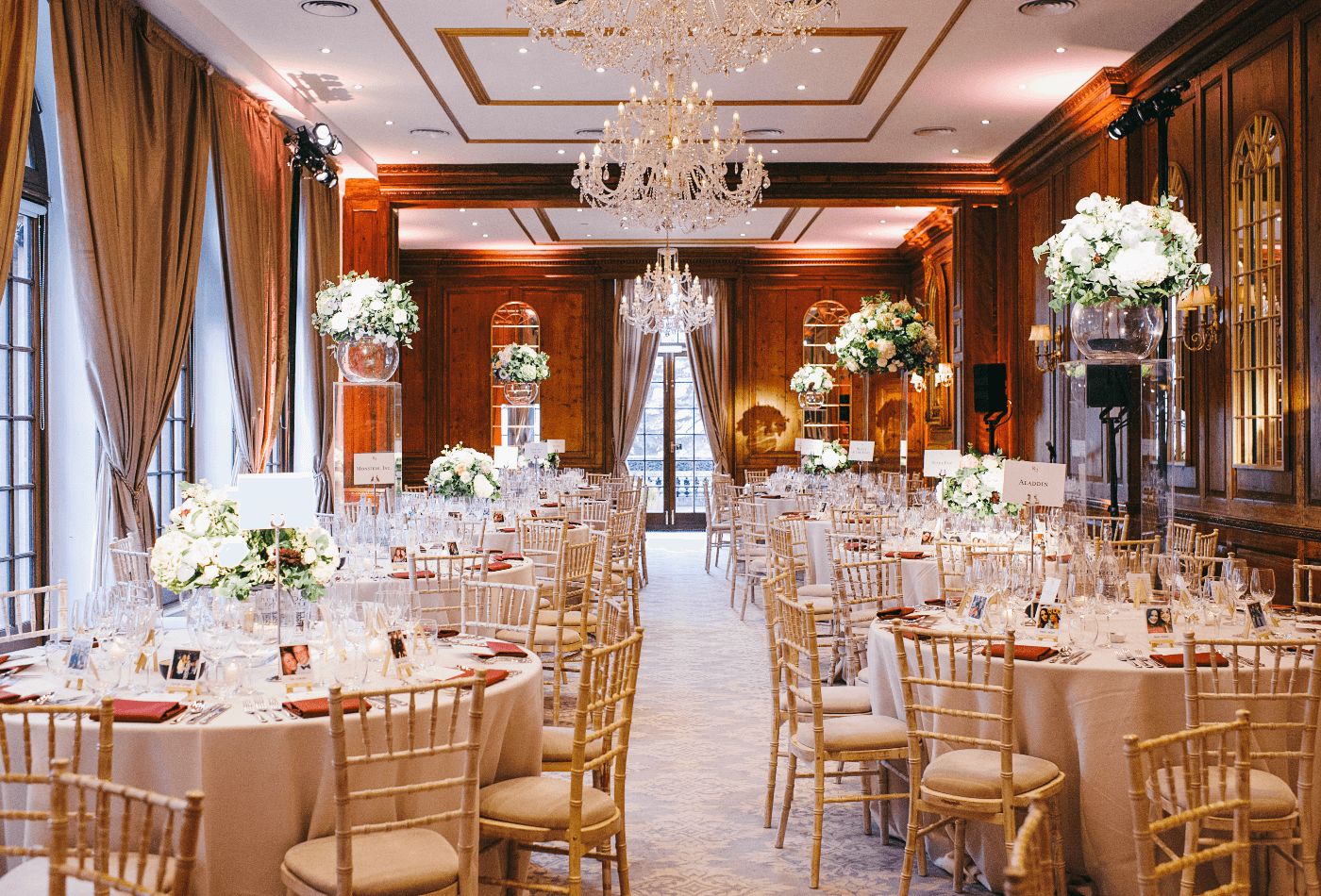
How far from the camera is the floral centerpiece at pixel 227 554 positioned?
13.4 ft

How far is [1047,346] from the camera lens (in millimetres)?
10867

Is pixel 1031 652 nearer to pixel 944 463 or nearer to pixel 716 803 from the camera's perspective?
pixel 716 803

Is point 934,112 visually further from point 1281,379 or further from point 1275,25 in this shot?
point 1281,379

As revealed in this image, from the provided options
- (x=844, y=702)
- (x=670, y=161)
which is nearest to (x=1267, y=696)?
(x=844, y=702)

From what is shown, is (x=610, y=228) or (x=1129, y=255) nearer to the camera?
(x=1129, y=255)

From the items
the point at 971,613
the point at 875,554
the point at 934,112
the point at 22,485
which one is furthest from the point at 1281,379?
the point at 22,485

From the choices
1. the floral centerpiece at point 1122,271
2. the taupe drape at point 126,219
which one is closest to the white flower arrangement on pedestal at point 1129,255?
the floral centerpiece at point 1122,271

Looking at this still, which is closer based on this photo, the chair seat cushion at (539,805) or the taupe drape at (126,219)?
the chair seat cushion at (539,805)

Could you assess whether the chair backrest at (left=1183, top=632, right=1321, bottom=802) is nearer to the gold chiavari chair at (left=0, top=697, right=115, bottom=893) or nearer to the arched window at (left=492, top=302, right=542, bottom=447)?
the gold chiavari chair at (left=0, top=697, right=115, bottom=893)

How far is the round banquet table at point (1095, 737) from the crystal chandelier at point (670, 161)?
4530 millimetres

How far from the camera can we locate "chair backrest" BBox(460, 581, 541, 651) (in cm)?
548

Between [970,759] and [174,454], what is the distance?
7228mm

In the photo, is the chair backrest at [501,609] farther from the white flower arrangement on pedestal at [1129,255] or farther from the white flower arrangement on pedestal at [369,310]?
the white flower arrangement on pedestal at [369,310]

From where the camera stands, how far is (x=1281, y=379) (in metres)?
7.11
